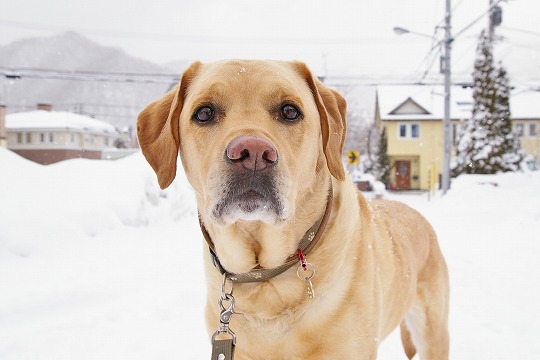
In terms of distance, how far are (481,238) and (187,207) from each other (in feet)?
22.2

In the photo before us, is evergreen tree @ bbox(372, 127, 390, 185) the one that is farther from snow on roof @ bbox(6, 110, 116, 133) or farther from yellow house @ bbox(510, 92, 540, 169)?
snow on roof @ bbox(6, 110, 116, 133)

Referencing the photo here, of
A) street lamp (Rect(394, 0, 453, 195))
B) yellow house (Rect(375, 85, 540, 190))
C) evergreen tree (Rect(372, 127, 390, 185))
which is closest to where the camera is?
street lamp (Rect(394, 0, 453, 195))

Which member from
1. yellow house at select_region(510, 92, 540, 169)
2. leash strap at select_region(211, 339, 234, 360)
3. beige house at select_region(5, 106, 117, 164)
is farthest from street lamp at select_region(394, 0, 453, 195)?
beige house at select_region(5, 106, 117, 164)

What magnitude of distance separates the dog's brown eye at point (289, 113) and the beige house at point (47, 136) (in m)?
47.4

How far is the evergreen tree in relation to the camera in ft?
134

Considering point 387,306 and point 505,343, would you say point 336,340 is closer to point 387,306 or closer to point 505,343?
point 387,306

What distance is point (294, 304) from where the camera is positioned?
2.24 meters

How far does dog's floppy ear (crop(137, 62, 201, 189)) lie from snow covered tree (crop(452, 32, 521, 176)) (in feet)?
69.5

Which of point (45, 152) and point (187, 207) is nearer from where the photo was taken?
point (187, 207)

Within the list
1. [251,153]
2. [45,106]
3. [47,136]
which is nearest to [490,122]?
[251,153]

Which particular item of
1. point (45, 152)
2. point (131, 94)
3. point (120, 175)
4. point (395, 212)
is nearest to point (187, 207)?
point (120, 175)

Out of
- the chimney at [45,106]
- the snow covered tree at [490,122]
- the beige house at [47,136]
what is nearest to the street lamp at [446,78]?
the snow covered tree at [490,122]

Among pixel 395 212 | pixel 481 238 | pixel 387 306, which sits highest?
pixel 395 212

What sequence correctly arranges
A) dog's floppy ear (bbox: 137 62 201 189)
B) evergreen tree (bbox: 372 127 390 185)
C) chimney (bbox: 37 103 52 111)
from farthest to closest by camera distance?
1. chimney (bbox: 37 103 52 111)
2. evergreen tree (bbox: 372 127 390 185)
3. dog's floppy ear (bbox: 137 62 201 189)
